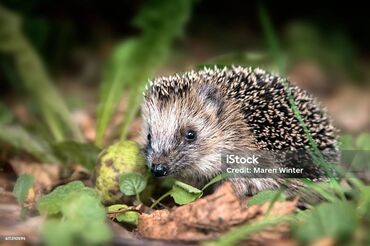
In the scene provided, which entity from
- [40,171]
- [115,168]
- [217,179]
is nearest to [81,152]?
[40,171]

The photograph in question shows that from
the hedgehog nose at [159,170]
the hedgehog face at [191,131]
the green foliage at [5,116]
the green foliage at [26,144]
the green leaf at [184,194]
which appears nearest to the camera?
the green leaf at [184,194]

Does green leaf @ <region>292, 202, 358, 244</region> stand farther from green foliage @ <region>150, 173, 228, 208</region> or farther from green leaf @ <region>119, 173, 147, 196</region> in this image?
green leaf @ <region>119, 173, 147, 196</region>

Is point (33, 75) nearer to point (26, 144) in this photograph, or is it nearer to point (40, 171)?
point (26, 144)

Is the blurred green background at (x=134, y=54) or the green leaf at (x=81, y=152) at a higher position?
the blurred green background at (x=134, y=54)

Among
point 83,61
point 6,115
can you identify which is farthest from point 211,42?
point 6,115

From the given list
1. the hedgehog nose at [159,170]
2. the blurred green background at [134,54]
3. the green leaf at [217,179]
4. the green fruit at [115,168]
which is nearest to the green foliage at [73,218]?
the green fruit at [115,168]

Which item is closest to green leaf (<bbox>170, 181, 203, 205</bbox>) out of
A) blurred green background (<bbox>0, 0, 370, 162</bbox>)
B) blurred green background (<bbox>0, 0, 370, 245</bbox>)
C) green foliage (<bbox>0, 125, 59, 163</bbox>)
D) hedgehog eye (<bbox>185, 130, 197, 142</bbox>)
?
hedgehog eye (<bbox>185, 130, 197, 142</bbox>)

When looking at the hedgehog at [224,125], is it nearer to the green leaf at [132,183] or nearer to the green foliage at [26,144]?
the green leaf at [132,183]

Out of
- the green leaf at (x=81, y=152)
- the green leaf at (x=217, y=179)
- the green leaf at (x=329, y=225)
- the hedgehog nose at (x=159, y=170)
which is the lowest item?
the green leaf at (x=329, y=225)
